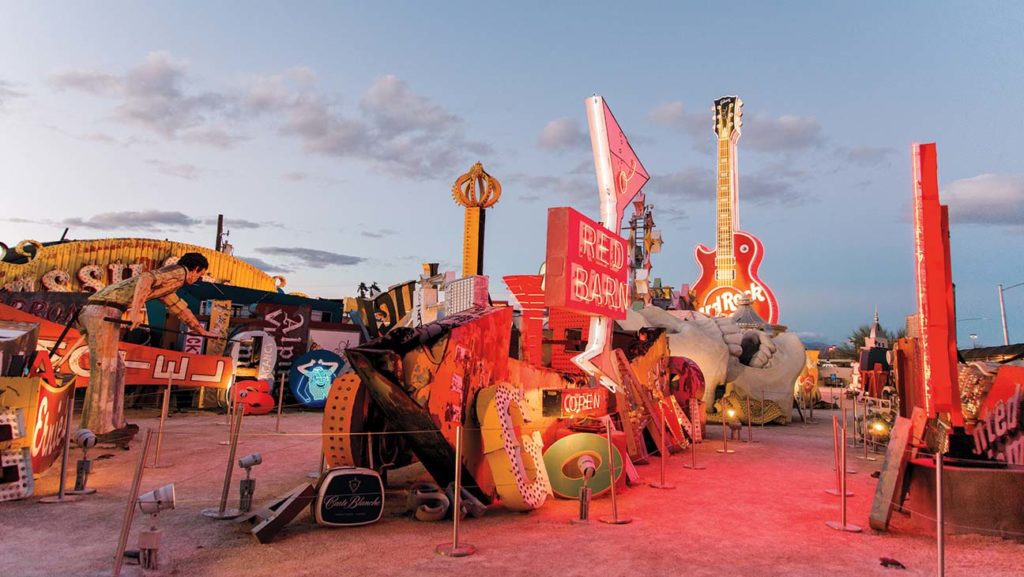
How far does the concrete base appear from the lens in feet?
24.1

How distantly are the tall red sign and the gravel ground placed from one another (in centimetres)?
170

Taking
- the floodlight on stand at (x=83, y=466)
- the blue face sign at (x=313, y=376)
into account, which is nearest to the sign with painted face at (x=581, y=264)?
the floodlight on stand at (x=83, y=466)

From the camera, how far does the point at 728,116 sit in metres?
52.0

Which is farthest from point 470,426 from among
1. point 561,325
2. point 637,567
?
point 561,325

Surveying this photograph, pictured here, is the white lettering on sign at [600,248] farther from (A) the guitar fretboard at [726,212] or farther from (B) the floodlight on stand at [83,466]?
(A) the guitar fretboard at [726,212]

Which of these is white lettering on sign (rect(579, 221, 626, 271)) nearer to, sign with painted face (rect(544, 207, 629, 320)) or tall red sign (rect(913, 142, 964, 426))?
sign with painted face (rect(544, 207, 629, 320))

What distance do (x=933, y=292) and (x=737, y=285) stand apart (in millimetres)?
37554

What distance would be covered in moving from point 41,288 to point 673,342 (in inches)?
1038

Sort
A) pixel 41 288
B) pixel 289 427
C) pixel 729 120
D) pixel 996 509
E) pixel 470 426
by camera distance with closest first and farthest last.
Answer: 1. pixel 996 509
2. pixel 470 426
3. pixel 289 427
4. pixel 41 288
5. pixel 729 120

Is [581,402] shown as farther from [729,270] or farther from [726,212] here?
[726,212]

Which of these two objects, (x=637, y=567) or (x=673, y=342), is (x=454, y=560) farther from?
(x=673, y=342)

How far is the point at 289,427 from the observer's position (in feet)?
58.7

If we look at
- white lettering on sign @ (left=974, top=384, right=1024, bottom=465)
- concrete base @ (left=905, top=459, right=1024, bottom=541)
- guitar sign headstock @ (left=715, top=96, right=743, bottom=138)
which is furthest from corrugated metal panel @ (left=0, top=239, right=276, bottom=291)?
guitar sign headstock @ (left=715, top=96, right=743, bottom=138)

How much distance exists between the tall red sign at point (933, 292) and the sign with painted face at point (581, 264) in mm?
4400
